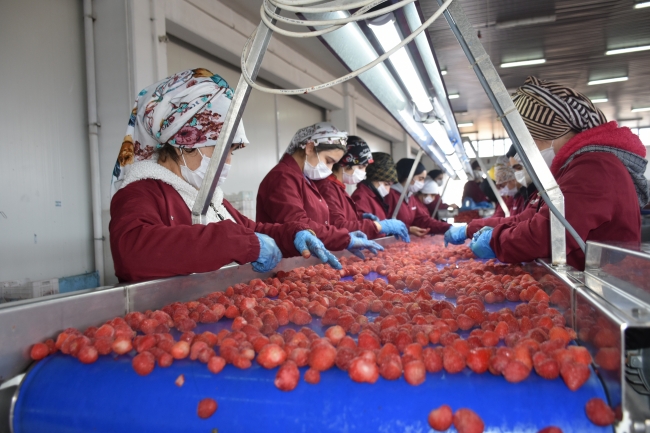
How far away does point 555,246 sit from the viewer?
64.0 inches

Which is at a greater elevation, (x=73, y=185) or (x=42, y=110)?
(x=42, y=110)

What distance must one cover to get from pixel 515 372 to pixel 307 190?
288cm

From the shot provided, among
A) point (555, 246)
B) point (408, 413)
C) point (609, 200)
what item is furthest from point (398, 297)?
point (609, 200)

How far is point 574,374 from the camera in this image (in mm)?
827

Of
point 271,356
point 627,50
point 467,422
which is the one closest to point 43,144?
point 271,356

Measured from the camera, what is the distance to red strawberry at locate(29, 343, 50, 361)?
44.6 inches

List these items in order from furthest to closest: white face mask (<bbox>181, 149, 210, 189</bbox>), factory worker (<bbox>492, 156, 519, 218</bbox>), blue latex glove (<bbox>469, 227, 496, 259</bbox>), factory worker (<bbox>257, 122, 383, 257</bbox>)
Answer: factory worker (<bbox>492, 156, 519, 218</bbox>)
factory worker (<bbox>257, 122, 383, 257</bbox>)
blue latex glove (<bbox>469, 227, 496, 259</bbox>)
white face mask (<bbox>181, 149, 210, 189</bbox>)

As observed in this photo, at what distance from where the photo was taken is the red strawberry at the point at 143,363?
1.00 metres

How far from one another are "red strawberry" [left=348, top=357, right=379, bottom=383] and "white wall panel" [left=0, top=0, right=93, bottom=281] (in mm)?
3736

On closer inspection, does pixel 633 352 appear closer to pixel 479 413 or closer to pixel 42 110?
pixel 479 413

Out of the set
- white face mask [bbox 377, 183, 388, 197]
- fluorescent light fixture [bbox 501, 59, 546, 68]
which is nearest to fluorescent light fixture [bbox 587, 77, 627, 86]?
fluorescent light fixture [bbox 501, 59, 546, 68]

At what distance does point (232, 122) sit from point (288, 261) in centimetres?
107

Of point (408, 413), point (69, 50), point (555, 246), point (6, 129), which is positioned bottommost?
point (408, 413)

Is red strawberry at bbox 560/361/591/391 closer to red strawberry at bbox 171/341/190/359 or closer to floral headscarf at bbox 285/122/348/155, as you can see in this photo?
red strawberry at bbox 171/341/190/359
